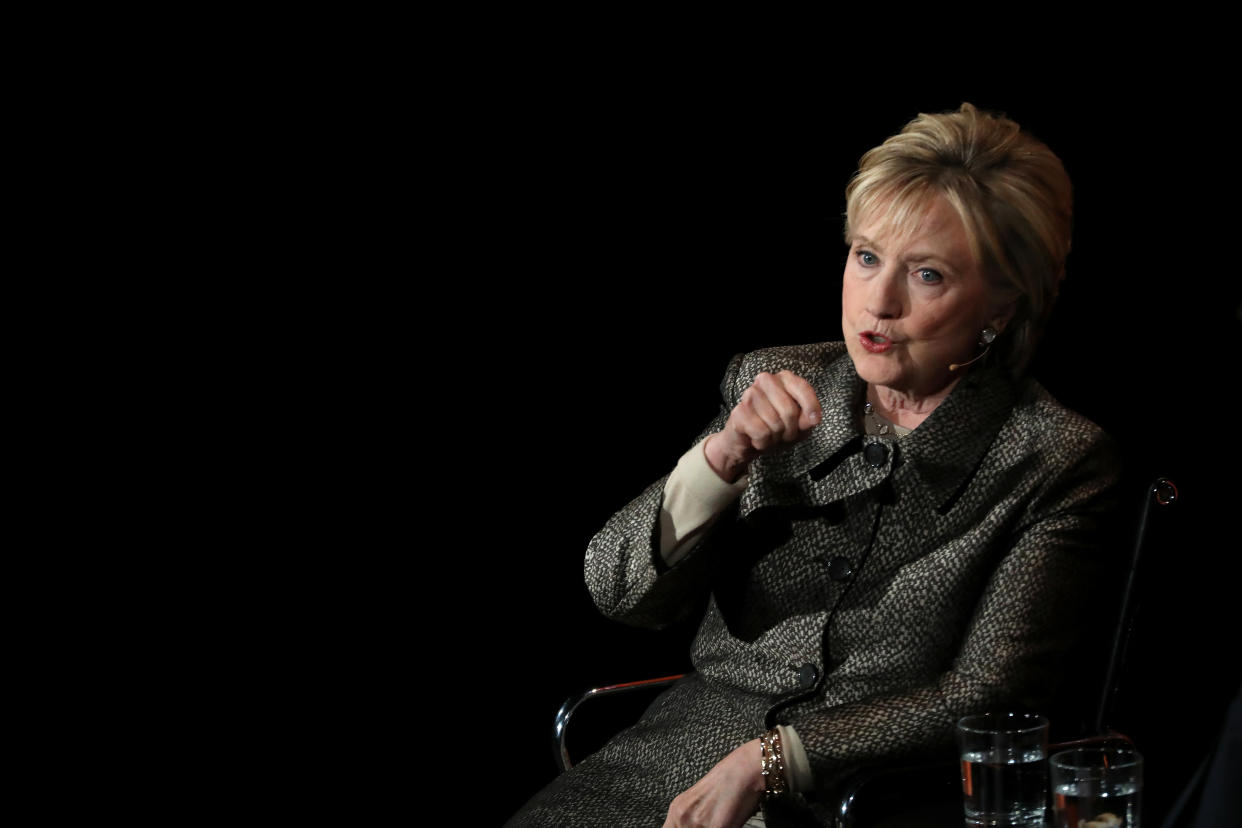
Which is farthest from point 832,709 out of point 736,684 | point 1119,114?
point 1119,114

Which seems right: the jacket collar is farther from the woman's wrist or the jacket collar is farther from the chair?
the chair

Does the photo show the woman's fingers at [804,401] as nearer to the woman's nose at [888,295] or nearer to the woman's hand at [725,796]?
the woman's nose at [888,295]

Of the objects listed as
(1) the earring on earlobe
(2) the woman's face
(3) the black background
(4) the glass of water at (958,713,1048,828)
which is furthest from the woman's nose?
(4) the glass of water at (958,713,1048,828)

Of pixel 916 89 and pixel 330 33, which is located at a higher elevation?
pixel 330 33

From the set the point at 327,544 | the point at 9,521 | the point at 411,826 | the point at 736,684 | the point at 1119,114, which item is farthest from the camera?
the point at 411,826

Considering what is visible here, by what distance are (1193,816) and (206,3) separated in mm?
2300

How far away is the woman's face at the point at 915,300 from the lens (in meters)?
2.27

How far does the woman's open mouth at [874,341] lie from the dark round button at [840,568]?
33 cm

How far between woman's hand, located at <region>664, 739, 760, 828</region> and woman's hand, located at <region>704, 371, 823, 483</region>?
434mm

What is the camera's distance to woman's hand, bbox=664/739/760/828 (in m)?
2.13

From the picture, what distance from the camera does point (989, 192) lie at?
2.27m

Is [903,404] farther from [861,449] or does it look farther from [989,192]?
[989,192]

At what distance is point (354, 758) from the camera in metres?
3.45

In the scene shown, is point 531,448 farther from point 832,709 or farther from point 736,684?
point 832,709
